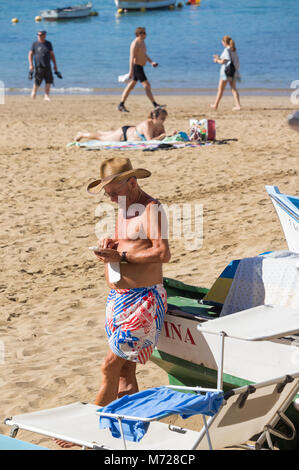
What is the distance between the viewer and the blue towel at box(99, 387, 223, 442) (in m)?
3.18

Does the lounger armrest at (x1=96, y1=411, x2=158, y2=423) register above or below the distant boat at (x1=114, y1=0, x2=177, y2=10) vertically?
below

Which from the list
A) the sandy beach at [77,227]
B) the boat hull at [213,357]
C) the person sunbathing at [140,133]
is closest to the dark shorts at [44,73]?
the sandy beach at [77,227]

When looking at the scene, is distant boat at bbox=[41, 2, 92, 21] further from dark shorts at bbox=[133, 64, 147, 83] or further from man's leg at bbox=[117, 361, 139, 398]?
man's leg at bbox=[117, 361, 139, 398]

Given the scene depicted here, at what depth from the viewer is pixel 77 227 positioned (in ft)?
30.2

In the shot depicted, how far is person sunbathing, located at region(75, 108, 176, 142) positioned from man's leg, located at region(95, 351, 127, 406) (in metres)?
9.37

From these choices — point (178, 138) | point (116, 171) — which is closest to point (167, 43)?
point (178, 138)

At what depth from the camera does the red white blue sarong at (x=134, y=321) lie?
409cm

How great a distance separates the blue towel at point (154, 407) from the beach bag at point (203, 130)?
10.2 meters

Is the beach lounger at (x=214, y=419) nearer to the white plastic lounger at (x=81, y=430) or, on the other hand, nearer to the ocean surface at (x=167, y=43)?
the white plastic lounger at (x=81, y=430)

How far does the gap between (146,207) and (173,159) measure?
824 centimetres

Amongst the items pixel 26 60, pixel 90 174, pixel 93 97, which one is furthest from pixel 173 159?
pixel 26 60

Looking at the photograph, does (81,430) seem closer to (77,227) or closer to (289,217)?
(289,217)

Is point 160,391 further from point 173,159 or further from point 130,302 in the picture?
point 173,159

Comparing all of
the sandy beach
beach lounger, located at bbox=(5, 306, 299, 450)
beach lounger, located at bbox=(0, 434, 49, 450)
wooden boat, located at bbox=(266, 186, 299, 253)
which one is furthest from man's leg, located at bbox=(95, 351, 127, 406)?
wooden boat, located at bbox=(266, 186, 299, 253)
